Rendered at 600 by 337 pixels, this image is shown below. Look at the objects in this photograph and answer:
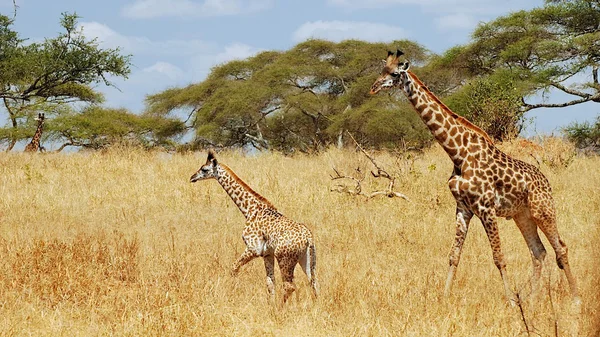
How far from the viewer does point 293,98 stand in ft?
111

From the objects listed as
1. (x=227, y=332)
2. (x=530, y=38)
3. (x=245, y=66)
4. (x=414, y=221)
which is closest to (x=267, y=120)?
(x=245, y=66)

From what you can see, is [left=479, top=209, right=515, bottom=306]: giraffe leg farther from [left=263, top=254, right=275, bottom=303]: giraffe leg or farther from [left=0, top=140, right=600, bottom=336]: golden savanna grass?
[left=263, top=254, right=275, bottom=303]: giraffe leg

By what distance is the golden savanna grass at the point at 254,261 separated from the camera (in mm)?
6148

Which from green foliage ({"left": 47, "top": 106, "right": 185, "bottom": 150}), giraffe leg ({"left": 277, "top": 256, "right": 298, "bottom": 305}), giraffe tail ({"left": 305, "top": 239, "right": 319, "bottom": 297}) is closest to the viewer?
giraffe leg ({"left": 277, "top": 256, "right": 298, "bottom": 305})

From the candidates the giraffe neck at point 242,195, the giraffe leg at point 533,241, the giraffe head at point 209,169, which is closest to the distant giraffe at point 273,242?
the giraffe neck at point 242,195

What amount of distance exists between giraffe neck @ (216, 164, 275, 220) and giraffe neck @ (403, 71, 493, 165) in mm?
1709

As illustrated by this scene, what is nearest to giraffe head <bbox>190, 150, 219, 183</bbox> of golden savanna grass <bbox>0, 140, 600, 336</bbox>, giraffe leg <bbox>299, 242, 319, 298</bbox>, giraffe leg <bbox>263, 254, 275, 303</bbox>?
golden savanna grass <bbox>0, 140, 600, 336</bbox>

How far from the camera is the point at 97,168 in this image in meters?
16.1

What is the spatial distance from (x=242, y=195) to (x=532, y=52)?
2268 centimetres

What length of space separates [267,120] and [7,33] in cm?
1383

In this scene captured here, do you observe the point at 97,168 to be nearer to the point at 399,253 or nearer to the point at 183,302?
the point at 399,253

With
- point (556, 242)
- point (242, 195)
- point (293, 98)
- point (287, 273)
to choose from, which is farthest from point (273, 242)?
point (293, 98)

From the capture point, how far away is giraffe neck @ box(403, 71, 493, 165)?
25.0 feet

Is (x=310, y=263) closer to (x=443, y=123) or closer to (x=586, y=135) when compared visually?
(x=443, y=123)
